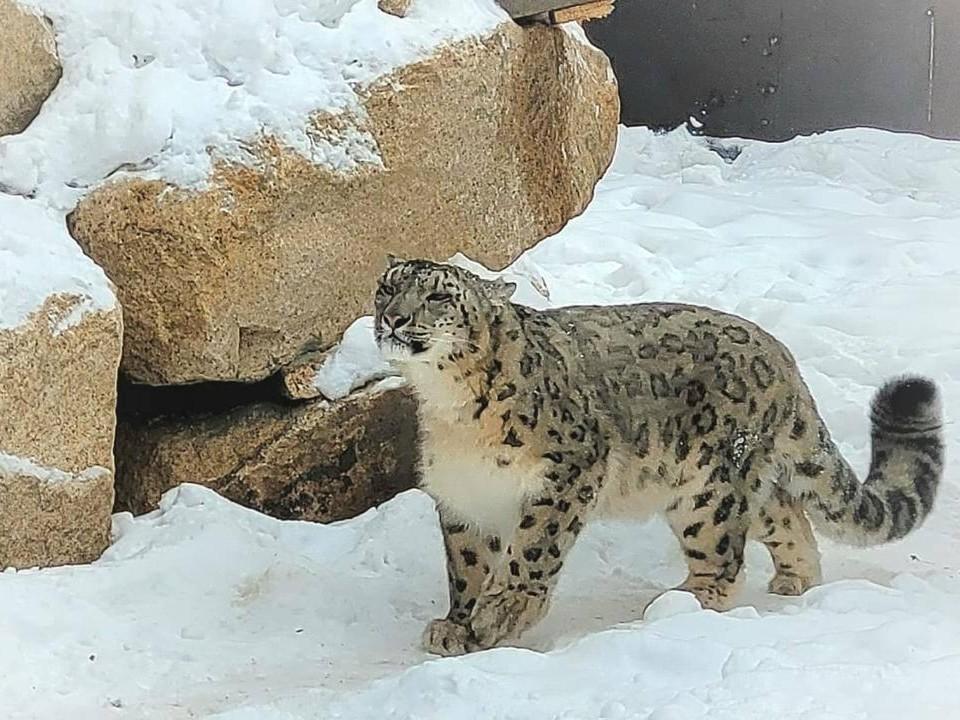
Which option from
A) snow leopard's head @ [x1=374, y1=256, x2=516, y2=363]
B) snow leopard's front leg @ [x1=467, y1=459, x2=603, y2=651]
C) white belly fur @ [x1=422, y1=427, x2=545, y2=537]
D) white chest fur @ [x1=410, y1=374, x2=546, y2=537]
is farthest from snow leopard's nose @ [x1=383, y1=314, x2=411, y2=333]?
snow leopard's front leg @ [x1=467, y1=459, x2=603, y2=651]

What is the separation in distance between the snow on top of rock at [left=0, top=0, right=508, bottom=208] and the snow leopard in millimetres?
760

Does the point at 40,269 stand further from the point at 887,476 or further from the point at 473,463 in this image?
the point at 887,476

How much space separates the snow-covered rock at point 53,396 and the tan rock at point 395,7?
128 centimetres

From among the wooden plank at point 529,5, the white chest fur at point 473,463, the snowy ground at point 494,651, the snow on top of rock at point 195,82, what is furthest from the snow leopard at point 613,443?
the wooden plank at point 529,5

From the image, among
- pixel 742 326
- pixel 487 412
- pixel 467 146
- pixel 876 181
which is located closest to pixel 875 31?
pixel 876 181

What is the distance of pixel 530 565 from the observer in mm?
3574

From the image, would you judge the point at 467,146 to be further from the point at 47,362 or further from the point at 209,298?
the point at 47,362

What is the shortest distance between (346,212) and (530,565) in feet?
4.31

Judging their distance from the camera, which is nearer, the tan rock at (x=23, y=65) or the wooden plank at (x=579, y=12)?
the tan rock at (x=23, y=65)

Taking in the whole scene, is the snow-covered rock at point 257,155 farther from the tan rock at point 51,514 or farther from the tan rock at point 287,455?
the tan rock at point 51,514

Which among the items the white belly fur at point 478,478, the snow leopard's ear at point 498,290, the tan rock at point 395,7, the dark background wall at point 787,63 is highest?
the tan rock at point 395,7

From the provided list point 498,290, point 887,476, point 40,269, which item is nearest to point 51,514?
point 40,269

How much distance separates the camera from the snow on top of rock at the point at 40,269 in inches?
143

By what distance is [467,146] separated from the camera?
4766mm
